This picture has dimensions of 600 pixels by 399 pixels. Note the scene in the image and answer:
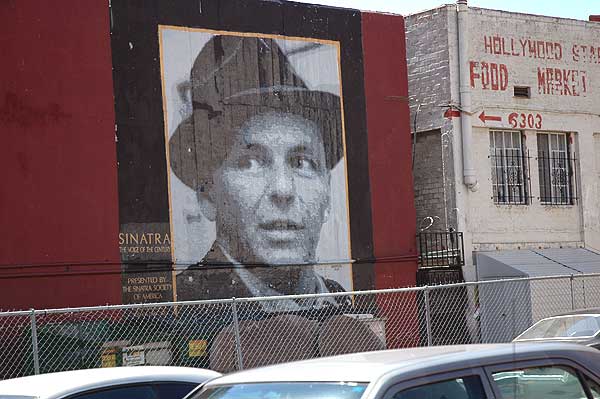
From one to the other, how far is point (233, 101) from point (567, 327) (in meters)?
7.13

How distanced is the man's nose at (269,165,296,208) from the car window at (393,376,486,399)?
13108 mm

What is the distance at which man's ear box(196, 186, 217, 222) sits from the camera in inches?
653

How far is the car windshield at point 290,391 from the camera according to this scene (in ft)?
13.8

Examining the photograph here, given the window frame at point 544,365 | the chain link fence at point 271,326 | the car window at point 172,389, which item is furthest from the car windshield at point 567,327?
the window frame at point 544,365

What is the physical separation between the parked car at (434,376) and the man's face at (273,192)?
12.0 meters

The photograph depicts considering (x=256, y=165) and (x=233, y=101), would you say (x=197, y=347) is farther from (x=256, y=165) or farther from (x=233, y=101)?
(x=233, y=101)

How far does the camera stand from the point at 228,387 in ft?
15.5

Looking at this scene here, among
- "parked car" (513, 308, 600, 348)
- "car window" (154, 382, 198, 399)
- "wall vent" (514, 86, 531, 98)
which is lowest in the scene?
"parked car" (513, 308, 600, 348)

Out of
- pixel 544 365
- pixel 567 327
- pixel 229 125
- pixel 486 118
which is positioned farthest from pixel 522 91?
pixel 544 365

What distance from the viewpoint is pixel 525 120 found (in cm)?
2178

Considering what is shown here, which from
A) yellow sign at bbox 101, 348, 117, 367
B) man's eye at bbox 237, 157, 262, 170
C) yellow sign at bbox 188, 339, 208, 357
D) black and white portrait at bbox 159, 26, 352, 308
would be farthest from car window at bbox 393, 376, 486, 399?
man's eye at bbox 237, 157, 262, 170

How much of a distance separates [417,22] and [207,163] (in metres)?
7.01

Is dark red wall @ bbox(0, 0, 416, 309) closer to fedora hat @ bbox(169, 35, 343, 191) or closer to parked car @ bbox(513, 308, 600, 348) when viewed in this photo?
fedora hat @ bbox(169, 35, 343, 191)

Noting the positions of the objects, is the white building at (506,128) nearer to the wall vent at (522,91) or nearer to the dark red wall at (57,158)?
the wall vent at (522,91)
